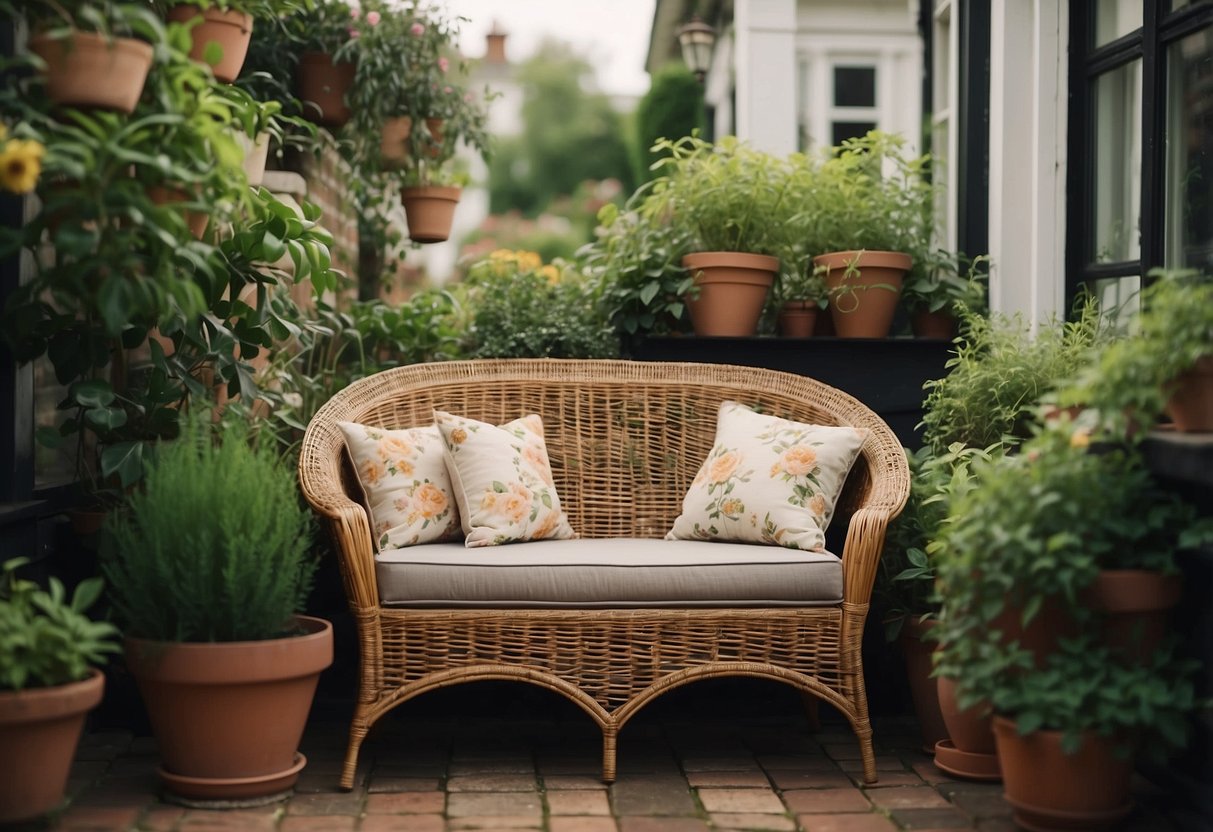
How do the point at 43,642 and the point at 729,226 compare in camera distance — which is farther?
the point at 729,226

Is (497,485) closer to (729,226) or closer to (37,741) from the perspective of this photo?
(37,741)

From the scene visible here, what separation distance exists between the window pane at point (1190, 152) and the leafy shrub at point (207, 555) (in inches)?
91.7

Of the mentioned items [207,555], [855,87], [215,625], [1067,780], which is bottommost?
[1067,780]

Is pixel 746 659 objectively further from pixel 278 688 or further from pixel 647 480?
pixel 278 688

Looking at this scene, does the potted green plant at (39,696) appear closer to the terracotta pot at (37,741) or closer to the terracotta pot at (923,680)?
the terracotta pot at (37,741)

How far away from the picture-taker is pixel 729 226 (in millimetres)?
4004

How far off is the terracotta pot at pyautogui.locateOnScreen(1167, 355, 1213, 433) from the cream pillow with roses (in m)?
0.92

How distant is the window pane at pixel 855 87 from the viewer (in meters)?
6.21

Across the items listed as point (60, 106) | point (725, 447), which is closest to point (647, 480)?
point (725, 447)

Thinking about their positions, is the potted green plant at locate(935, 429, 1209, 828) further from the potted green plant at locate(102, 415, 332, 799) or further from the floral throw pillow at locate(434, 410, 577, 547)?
the potted green plant at locate(102, 415, 332, 799)

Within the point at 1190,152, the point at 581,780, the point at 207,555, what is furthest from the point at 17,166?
the point at 1190,152

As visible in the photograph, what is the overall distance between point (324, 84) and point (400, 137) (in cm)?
40

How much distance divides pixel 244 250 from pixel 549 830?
1.51 metres

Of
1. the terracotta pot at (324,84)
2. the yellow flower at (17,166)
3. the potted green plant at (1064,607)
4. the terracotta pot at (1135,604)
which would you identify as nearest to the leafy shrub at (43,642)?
the yellow flower at (17,166)
